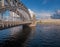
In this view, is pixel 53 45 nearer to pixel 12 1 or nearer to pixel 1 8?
pixel 1 8

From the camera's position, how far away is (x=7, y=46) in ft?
135

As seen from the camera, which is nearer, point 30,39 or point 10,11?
point 30,39

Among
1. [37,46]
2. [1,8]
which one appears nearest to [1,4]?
[1,8]

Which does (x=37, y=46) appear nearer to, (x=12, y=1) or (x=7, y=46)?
(x=7, y=46)

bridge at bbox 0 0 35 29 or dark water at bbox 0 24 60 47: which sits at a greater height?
bridge at bbox 0 0 35 29

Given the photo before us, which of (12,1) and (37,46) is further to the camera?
(12,1)

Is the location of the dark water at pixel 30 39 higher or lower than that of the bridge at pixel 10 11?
→ lower

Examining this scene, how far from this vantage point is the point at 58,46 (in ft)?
136

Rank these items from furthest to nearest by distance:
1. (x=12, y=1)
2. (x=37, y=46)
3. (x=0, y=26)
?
(x=12, y=1)
(x=37, y=46)
(x=0, y=26)

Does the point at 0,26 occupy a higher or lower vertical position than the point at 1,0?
lower

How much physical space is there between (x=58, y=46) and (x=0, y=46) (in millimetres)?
13490

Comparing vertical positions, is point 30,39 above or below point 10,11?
below

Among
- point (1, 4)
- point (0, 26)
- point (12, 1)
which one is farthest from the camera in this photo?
point (12, 1)

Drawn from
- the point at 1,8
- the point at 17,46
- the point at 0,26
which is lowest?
the point at 17,46
